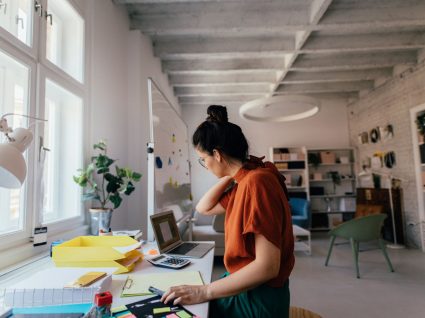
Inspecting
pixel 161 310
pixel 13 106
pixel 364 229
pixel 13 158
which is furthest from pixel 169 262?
pixel 364 229

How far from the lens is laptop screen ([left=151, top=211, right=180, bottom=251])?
174 centimetres

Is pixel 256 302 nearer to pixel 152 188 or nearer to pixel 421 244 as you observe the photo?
pixel 152 188


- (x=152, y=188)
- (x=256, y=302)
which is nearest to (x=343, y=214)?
(x=152, y=188)

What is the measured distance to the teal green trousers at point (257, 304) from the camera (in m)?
1.07

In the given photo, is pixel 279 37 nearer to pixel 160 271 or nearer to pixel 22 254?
pixel 160 271

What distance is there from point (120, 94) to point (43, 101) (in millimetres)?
1191

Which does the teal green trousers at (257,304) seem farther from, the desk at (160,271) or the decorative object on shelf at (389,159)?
the decorative object on shelf at (389,159)

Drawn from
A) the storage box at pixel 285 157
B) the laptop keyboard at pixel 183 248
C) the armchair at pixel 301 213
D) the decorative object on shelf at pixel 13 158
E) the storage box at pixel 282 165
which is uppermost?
the storage box at pixel 285 157

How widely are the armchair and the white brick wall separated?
1648 mm

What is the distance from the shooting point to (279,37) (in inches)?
154

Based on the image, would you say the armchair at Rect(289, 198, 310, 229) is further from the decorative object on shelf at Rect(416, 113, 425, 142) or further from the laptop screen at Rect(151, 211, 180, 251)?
the laptop screen at Rect(151, 211, 180, 251)

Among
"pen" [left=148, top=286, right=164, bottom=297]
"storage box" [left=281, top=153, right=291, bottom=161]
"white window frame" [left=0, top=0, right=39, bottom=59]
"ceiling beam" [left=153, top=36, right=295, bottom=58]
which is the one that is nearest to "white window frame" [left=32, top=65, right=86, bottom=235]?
"white window frame" [left=0, top=0, right=39, bottom=59]

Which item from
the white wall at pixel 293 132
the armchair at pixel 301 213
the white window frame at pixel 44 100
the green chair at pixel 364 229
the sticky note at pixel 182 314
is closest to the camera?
the sticky note at pixel 182 314

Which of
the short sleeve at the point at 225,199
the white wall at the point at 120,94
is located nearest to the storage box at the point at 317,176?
the white wall at the point at 120,94
